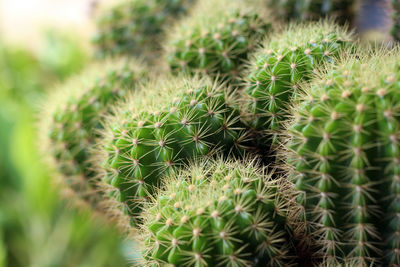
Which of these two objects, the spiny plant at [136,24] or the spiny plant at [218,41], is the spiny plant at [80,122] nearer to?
the spiny plant at [218,41]

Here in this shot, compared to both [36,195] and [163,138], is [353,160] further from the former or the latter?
[36,195]

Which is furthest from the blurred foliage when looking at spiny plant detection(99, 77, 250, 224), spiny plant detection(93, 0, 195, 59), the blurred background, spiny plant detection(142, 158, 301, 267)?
spiny plant detection(142, 158, 301, 267)

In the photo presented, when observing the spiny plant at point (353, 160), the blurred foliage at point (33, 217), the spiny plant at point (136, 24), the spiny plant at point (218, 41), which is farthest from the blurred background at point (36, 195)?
the spiny plant at point (353, 160)

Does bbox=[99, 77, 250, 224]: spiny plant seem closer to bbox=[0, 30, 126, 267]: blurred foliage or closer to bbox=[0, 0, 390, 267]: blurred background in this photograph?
bbox=[0, 0, 390, 267]: blurred background

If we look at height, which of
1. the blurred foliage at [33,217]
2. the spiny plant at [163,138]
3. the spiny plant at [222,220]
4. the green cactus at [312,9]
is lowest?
the blurred foliage at [33,217]

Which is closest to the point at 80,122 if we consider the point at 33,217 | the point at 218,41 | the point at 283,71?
the point at 218,41

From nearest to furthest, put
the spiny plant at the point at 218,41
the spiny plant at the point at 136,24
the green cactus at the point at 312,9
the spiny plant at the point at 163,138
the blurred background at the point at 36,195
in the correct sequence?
1. the spiny plant at the point at 163,138
2. the spiny plant at the point at 218,41
3. the green cactus at the point at 312,9
4. the spiny plant at the point at 136,24
5. the blurred background at the point at 36,195
